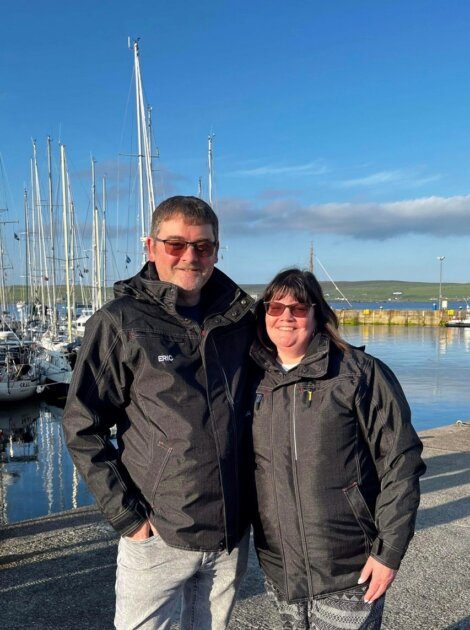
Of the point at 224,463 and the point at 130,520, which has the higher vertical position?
the point at 224,463

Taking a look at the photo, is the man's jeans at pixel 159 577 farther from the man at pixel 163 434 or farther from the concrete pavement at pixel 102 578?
the concrete pavement at pixel 102 578

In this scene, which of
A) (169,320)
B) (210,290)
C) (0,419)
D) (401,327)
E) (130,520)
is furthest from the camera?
(401,327)

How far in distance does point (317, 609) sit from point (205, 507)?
0.62 meters

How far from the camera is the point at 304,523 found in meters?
2.36

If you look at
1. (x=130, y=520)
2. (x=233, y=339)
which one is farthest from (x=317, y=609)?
(x=233, y=339)

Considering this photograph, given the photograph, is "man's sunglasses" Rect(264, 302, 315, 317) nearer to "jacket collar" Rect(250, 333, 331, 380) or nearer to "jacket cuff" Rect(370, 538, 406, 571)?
"jacket collar" Rect(250, 333, 331, 380)

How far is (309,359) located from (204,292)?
0.61 meters

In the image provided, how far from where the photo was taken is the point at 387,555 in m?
2.32

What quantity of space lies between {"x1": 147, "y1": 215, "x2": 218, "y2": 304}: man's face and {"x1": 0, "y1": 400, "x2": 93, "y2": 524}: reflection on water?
5.42 m

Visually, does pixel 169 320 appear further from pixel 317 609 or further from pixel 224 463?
pixel 317 609

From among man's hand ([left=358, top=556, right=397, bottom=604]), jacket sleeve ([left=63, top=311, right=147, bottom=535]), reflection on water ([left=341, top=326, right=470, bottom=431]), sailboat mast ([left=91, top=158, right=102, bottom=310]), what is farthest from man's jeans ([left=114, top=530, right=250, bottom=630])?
sailboat mast ([left=91, top=158, right=102, bottom=310])

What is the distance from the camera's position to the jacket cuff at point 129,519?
7.54 feet

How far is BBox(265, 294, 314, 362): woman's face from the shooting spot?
8.36 ft

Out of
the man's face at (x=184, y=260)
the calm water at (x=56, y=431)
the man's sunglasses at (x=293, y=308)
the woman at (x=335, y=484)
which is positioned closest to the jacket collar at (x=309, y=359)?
the woman at (x=335, y=484)
